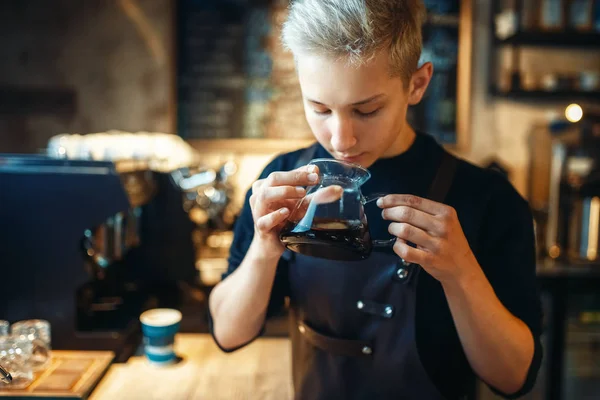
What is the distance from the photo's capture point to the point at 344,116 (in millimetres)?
954

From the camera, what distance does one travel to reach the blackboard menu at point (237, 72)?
2.64 meters

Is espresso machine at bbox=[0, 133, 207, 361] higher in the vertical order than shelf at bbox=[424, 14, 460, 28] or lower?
lower

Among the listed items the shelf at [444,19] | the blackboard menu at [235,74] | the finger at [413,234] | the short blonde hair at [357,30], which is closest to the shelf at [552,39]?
the shelf at [444,19]

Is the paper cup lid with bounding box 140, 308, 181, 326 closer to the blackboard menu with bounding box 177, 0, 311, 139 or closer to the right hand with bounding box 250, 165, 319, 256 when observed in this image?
the right hand with bounding box 250, 165, 319, 256

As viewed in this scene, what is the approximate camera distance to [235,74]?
8.75 feet

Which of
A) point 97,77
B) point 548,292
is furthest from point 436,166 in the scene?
point 97,77

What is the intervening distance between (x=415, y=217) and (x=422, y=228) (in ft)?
0.10

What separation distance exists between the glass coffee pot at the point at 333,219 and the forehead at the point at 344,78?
0.40 ft

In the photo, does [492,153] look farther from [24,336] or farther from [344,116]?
[24,336]

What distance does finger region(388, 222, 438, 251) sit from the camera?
0.90 meters

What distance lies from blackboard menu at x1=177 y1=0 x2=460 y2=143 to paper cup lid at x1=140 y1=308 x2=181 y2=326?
1340 mm

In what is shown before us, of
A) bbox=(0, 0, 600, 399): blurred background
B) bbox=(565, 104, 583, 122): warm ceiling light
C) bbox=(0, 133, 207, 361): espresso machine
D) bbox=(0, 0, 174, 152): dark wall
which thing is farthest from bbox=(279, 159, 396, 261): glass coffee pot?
bbox=(565, 104, 583, 122): warm ceiling light

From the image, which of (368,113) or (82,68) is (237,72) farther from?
(368,113)

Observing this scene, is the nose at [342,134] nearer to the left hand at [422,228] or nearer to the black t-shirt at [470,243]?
the left hand at [422,228]
